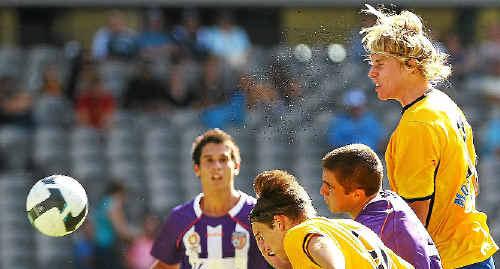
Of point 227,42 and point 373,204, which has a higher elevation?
point 227,42

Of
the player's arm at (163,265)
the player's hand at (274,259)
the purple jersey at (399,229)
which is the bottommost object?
the player's arm at (163,265)

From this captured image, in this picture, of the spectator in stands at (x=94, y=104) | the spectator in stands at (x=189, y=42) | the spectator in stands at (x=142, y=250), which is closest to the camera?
the spectator in stands at (x=142, y=250)

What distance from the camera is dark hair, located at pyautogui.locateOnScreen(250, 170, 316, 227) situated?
559 centimetres

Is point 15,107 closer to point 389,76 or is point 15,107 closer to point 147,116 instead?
point 147,116

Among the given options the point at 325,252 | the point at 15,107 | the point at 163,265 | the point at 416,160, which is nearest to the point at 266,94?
the point at 163,265

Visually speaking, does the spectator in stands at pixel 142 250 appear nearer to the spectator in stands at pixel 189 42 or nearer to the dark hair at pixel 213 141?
the spectator in stands at pixel 189 42

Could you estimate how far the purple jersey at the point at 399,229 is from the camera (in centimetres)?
563

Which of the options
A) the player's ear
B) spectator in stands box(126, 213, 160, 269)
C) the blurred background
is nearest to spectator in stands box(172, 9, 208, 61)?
the blurred background

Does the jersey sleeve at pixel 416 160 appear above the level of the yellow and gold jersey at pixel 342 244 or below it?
above

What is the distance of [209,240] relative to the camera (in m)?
7.71

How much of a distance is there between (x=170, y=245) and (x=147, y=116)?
7460 millimetres

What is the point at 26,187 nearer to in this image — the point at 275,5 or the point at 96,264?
the point at 96,264

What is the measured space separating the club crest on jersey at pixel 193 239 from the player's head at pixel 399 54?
1.94m

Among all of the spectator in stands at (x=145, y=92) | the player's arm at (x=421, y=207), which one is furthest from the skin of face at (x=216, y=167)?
the spectator in stands at (x=145, y=92)
